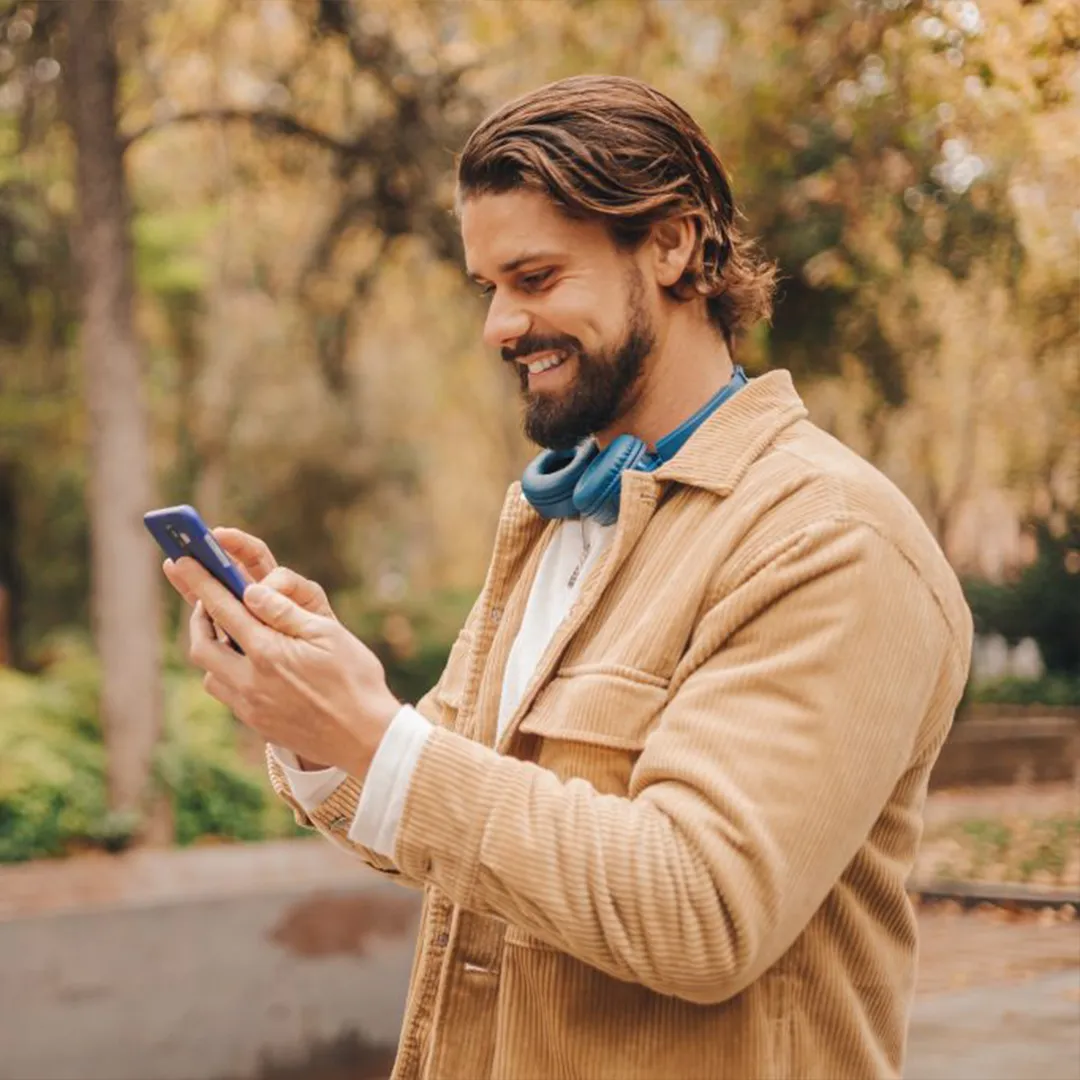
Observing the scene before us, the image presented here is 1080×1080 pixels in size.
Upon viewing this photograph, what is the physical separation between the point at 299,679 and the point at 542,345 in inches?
21.3

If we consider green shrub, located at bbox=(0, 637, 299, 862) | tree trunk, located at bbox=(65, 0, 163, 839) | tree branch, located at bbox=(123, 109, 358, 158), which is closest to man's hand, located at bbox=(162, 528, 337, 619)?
green shrub, located at bbox=(0, 637, 299, 862)

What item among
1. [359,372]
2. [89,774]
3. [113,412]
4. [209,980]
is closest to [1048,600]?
[209,980]

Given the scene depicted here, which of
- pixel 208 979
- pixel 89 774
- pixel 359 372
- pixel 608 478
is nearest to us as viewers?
pixel 608 478

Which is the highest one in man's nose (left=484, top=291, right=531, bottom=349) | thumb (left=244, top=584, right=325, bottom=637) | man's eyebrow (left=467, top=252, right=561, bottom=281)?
man's eyebrow (left=467, top=252, right=561, bottom=281)

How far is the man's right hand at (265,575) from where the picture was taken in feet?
5.87

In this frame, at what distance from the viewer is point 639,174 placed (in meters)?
1.80

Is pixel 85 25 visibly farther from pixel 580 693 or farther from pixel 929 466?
pixel 580 693

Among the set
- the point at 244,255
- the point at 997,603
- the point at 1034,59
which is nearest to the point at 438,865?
the point at 1034,59

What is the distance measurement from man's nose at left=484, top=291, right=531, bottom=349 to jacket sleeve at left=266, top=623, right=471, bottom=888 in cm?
42

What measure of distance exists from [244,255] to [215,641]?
15179mm

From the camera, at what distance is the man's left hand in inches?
60.6

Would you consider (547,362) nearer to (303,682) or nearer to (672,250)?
(672,250)

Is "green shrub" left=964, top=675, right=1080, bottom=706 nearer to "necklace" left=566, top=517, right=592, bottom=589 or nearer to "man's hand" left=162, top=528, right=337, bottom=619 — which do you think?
"necklace" left=566, top=517, right=592, bottom=589

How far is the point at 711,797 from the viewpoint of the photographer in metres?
1.43
